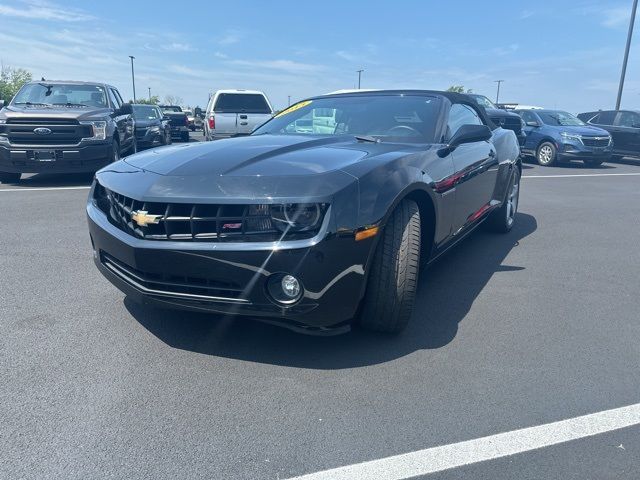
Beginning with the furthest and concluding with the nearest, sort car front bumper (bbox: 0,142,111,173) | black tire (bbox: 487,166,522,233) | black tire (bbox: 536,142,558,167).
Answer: black tire (bbox: 536,142,558,167)
car front bumper (bbox: 0,142,111,173)
black tire (bbox: 487,166,522,233)

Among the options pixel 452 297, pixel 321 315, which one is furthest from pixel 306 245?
pixel 452 297

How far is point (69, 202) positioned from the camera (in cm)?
721

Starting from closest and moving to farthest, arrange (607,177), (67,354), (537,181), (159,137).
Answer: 1. (67,354)
2. (537,181)
3. (607,177)
4. (159,137)

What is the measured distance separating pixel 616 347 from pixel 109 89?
32.5 ft

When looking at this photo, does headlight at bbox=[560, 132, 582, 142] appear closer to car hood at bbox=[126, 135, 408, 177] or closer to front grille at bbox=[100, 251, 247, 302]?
car hood at bbox=[126, 135, 408, 177]

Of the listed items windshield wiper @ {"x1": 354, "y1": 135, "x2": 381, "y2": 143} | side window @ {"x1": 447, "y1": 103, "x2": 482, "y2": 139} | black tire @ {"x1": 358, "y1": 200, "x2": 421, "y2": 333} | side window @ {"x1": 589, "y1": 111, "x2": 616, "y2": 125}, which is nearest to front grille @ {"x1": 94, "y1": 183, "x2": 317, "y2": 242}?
black tire @ {"x1": 358, "y1": 200, "x2": 421, "y2": 333}

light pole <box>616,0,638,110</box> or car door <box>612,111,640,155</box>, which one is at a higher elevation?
light pole <box>616,0,638,110</box>

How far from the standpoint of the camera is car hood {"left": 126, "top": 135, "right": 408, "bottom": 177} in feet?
8.66

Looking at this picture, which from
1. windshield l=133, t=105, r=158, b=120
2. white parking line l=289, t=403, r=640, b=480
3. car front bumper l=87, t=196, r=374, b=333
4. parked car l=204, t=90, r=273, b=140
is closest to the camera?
white parking line l=289, t=403, r=640, b=480

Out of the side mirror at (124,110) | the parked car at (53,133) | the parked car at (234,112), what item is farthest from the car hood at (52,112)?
the parked car at (234,112)

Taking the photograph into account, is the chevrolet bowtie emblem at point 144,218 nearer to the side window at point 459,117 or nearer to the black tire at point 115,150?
the side window at point 459,117

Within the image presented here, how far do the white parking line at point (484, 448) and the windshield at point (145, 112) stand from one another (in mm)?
15648

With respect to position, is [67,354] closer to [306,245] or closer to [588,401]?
[306,245]

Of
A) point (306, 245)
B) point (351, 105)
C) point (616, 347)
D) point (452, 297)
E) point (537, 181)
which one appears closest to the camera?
point (306, 245)
